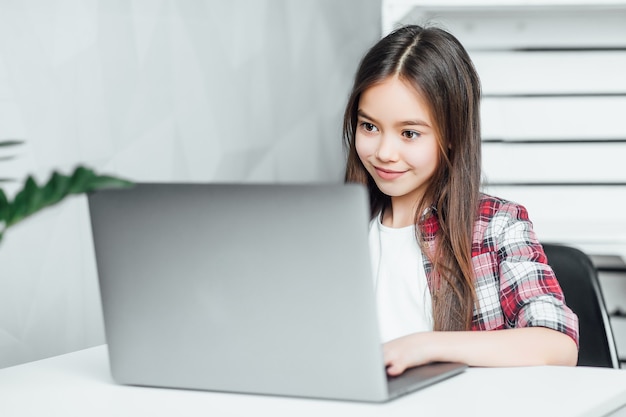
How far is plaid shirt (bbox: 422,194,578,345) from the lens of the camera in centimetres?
138

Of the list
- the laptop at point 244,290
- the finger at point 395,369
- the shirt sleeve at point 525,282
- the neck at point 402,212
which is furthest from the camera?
the neck at point 402,212

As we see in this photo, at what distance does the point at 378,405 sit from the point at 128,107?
0.93 meters

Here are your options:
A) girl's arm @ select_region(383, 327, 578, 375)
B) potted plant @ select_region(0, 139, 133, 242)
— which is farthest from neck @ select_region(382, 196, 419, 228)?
potted plant @ select_region(0, 139, 133, 242)

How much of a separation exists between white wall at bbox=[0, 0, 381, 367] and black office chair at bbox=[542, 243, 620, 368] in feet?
2.66

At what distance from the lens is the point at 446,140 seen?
1.52 m

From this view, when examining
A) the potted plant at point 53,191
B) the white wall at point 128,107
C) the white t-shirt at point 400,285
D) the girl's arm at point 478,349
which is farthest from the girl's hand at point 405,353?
the white wall at point 128,107

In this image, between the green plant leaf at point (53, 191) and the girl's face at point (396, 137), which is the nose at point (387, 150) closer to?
the girl's face at point (396, 137)

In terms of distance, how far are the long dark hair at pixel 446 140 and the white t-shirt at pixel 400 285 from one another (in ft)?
0.14

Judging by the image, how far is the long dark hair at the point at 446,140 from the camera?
1.48 m

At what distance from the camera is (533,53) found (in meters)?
2.29

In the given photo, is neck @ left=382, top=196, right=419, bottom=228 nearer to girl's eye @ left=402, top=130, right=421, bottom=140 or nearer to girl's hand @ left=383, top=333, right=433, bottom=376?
girl's eye @ left=402, top=130, right=421, bottom=140

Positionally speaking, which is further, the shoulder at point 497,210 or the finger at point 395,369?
the shoulder at point 497,210

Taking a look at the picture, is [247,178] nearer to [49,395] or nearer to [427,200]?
[427,200]

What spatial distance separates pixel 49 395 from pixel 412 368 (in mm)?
462
